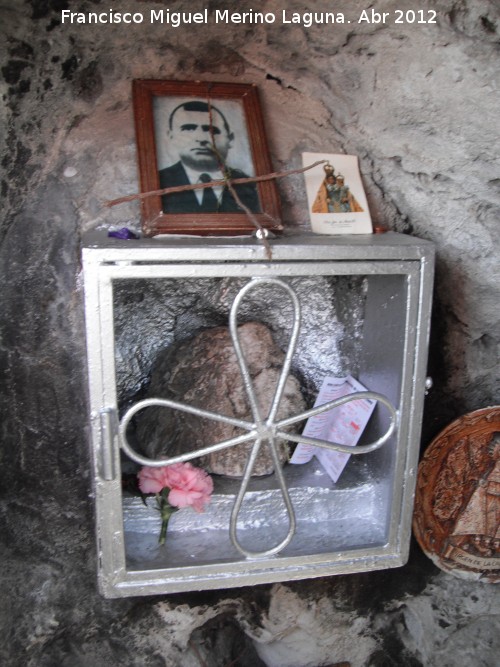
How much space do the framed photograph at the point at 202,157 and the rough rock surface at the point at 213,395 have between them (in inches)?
8.7

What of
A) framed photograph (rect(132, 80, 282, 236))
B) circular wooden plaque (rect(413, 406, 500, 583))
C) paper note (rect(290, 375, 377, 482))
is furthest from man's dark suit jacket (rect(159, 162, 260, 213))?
circular wooden plaque (rect(413, 406, 500, 583))

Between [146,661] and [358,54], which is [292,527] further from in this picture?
[358,54]

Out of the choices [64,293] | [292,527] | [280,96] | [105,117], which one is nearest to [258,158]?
[280,96]

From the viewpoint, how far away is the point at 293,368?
3.56ft

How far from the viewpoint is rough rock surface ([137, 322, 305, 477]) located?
997mm

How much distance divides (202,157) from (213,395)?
362 millimetres

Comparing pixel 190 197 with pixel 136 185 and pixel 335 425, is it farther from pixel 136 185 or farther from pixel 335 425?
pixel 335 425

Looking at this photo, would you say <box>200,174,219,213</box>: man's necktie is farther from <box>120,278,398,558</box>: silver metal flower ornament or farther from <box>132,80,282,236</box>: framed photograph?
<box>120,278,398,558</box>: silver metal flower ornament

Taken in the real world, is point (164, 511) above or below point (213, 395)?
below

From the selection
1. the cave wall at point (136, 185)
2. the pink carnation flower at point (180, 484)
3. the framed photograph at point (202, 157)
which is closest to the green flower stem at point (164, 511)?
the pink carnation flower at point (180, 484)

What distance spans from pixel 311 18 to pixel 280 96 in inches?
5.0

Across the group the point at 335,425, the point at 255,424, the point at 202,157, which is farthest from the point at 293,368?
the point at 202,157

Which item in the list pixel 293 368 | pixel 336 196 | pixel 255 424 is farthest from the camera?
pixel 293 368

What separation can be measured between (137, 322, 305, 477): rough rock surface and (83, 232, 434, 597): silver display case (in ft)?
0.12
